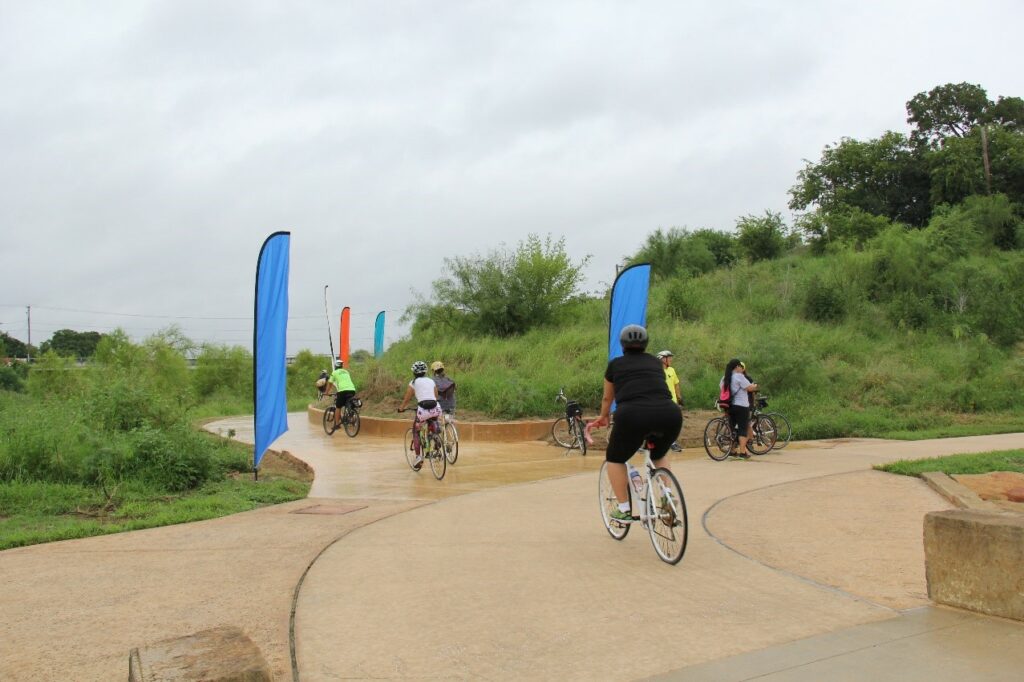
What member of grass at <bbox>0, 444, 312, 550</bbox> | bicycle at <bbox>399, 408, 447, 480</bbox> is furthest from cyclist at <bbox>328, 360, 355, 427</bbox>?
grass at <bbox>0, 444, 312, 550</bbox>

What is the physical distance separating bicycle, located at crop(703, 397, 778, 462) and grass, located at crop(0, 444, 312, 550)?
7.02m

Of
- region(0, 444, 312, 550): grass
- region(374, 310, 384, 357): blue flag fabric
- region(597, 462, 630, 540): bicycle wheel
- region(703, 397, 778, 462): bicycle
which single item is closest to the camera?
region(597, 462, 630, 540): bicycle wheel

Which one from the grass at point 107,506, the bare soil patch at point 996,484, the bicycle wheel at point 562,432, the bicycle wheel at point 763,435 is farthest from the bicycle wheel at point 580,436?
the bare soil patch at point 996,484

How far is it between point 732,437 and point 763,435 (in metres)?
0.95

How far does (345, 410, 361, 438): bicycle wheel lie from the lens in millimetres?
19688

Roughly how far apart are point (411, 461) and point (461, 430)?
4684mm

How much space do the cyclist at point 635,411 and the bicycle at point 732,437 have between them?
8.00 metres

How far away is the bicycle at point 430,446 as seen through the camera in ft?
39.9

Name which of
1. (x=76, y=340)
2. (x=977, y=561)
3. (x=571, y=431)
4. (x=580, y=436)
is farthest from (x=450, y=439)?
(x=76, y=340)

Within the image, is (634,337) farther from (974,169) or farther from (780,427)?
(974,169)

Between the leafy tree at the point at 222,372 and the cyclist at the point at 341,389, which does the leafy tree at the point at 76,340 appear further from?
the cyclist at the point at 341,389

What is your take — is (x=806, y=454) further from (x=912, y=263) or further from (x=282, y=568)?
(x=912, y=263)

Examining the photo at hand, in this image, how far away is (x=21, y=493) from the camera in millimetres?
9578

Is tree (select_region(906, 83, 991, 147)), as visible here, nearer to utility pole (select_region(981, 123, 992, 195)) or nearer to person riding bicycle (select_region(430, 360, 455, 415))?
utility pole (select_region(981, 123, 992, 195))
